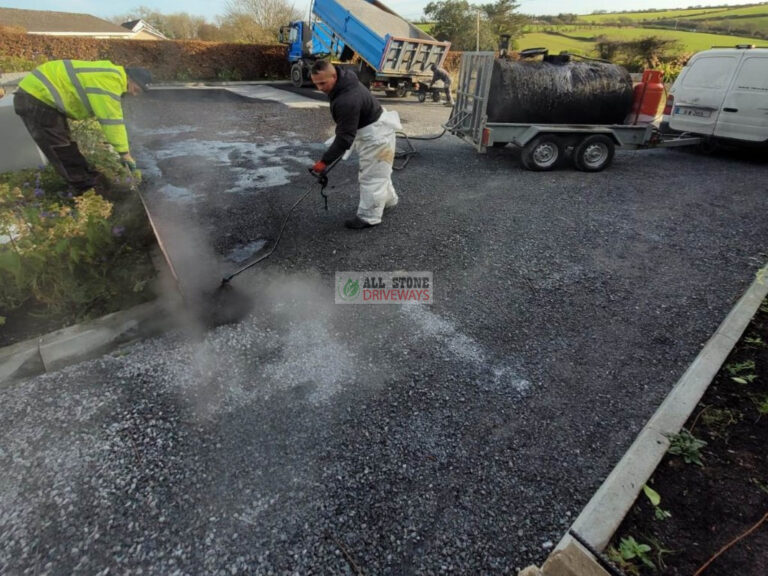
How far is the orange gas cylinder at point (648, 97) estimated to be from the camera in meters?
6.60

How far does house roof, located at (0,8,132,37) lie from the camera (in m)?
31.6

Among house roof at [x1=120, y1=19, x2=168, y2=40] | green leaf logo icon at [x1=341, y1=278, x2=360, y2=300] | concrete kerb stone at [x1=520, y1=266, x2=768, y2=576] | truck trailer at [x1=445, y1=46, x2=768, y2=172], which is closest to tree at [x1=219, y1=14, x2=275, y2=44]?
house roof at [x1=120, y1=19, x2=168, y2=40]

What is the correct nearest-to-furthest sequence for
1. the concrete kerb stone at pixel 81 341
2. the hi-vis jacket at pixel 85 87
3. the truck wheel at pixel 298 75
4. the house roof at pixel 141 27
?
1. the concrete kerb stone at pixel 81 341
2. the hi-vis jacket at pixel 85 87
3. the truck wheel at pixel 298 75
4. the house roof at pixel 141 27

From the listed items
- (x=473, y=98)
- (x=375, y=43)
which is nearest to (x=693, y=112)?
(x=473, y=98)

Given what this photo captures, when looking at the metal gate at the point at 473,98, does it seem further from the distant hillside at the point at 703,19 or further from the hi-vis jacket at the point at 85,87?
the distant hillside at the point at 703,19

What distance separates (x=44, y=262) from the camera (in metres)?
3.08

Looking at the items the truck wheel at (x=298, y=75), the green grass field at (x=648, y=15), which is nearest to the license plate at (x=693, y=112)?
the truck wheel at (x=298, y=75)

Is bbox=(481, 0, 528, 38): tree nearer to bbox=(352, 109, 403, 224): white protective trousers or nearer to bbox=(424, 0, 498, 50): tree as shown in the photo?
bbox=(424, 0, 498, 50): tree

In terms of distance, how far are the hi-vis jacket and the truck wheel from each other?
43.4 ft

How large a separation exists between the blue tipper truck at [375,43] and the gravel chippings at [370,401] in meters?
9.40

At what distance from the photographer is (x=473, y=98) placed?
260 inches

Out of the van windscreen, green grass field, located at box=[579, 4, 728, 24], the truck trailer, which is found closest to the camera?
the truck trailer

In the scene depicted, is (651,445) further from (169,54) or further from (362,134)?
(169,54)

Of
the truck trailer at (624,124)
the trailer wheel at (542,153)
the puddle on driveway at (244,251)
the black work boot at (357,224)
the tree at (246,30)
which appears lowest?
the puddle on driveway at (244,251)
